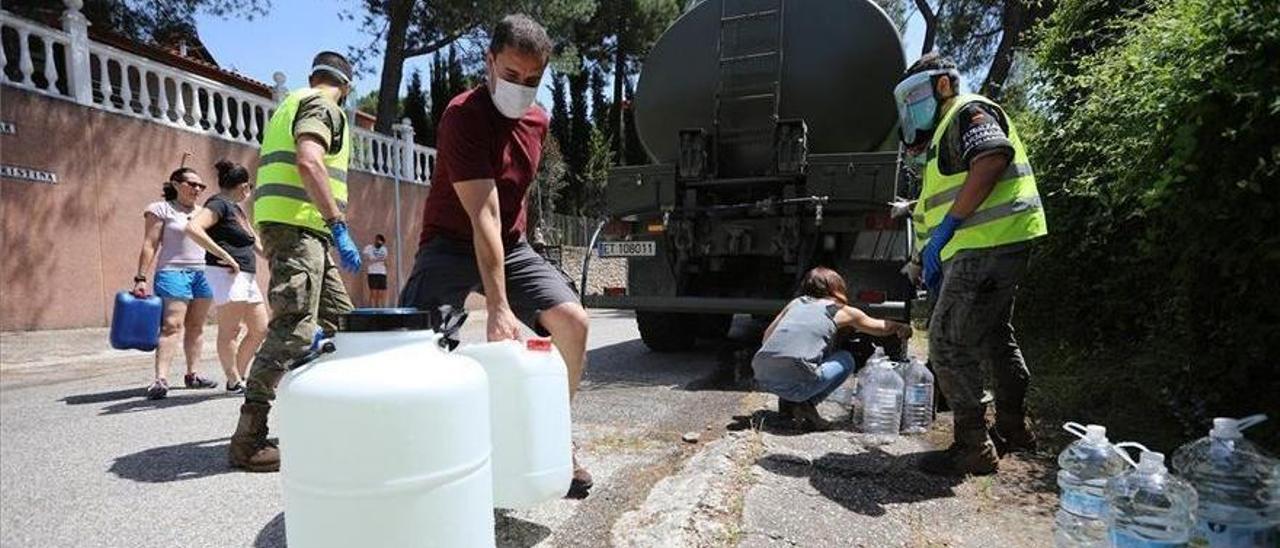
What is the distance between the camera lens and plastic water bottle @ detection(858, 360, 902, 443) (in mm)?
3547

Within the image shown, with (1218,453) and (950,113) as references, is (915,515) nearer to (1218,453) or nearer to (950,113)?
(1218,453)

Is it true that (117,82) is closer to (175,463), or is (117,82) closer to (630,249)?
(630,249)

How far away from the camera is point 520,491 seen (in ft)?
6.61

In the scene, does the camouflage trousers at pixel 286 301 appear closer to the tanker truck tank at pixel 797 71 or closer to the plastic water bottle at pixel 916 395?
the plastic water bottle at pixel 916 395

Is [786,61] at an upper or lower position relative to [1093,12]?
lower

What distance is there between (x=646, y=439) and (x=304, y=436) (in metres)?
2.20

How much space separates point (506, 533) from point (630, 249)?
3521 millimetres

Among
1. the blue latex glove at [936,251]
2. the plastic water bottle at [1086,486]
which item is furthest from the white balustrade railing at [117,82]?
the plastic water bottle at [1086,486]

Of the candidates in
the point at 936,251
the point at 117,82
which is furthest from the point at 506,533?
the point at 117,82

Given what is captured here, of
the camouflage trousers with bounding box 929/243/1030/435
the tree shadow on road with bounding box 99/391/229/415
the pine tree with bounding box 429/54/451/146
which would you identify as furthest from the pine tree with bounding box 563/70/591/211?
the camouflage trousers with bounding box 929/243/1030/435

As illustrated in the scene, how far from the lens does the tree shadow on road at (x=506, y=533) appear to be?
2197 mm

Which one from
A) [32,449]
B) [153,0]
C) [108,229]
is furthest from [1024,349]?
[153,0]

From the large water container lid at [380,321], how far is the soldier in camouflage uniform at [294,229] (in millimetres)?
1474

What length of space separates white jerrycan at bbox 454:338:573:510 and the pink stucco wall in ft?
24.8
